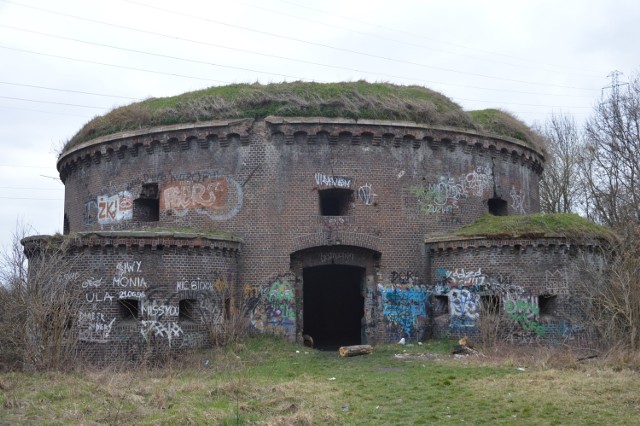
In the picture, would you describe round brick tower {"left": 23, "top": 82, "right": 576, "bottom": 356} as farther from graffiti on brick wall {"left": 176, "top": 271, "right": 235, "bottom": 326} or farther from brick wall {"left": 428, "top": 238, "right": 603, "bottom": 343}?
brick wall {"left": 428, "top": 238, "right": 603, "bottom": 343}

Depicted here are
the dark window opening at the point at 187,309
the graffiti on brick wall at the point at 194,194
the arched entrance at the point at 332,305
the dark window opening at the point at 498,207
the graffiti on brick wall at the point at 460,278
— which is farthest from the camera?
the arched entrance at the point at 332,305

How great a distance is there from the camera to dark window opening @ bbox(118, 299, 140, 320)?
16.2m

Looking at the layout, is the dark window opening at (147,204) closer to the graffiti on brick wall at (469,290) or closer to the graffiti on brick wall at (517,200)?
the graffiti on brick wall at (469,290)

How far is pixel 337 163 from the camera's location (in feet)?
61.3

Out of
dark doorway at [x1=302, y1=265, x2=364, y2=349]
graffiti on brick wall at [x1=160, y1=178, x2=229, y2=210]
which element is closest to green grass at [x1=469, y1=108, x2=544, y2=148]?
dark doorway at [x1=302, y1=265, x2=364, y2=349]

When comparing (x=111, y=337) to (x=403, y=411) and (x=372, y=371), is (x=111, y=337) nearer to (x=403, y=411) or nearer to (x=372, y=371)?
(x=372, y=371)

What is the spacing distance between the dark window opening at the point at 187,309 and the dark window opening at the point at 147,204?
3670mm

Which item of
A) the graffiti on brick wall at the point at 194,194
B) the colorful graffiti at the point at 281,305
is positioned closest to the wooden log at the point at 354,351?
the colorful graffiti at the point at 281,305

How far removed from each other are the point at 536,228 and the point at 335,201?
223 inches

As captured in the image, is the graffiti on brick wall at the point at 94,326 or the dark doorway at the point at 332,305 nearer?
the graffiti on brick wall at the point at 94,326

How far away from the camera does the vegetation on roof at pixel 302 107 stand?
18.9 m

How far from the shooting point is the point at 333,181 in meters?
18.6

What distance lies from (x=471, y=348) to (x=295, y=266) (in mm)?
5057

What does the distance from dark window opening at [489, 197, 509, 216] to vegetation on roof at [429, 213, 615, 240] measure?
5.64ft
